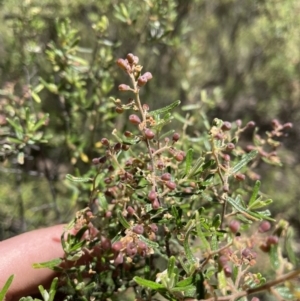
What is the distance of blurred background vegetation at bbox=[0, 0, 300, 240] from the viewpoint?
189cm

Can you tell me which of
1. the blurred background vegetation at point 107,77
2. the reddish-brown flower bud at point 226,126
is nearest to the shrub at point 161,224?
the reddish-brown flower bud at point 226,126

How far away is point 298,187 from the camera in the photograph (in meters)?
3.10

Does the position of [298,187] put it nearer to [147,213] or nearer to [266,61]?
[266,61]

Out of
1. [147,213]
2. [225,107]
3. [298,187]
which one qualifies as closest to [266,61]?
[225,107]

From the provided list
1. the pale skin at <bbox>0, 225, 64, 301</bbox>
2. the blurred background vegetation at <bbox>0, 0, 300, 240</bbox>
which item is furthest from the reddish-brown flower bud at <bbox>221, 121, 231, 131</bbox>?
the pale skin at <bbox>0, 225, 64, 301</bbox>

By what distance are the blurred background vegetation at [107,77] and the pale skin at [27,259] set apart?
271mm

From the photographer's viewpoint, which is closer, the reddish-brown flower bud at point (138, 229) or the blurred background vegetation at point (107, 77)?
the reddish-brown flower bud at point (138, 229)

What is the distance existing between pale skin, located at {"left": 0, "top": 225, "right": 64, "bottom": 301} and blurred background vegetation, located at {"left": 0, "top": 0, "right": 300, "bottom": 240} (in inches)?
10.7

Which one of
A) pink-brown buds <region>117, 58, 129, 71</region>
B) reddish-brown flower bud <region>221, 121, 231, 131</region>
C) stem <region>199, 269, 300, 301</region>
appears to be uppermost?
pink-brown buds <region>117, 58, 129, 71</region>

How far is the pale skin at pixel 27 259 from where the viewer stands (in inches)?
59.0

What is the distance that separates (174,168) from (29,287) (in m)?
0.74

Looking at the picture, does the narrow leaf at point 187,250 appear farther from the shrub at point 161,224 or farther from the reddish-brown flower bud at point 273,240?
the reddish-brown flower bud at point 273,240

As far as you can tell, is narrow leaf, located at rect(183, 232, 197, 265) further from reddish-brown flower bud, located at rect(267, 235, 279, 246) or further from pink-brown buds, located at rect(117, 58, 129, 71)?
pink-brown buds, located at rect(117, 58, 129, 71)

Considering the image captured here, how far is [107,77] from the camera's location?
192cm
